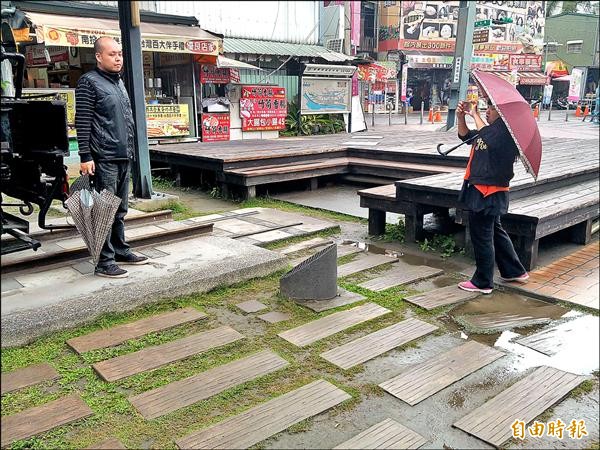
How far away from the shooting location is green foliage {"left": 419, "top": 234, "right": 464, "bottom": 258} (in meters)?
5.83

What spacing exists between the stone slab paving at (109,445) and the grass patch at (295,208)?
17.0 feet

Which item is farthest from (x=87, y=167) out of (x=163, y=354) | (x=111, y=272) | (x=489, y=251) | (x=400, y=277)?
(x=489, y=251)

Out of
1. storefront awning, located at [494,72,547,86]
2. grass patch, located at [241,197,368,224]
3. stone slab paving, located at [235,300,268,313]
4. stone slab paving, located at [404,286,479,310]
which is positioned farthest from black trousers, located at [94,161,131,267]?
storefront awning, located at [494,72,547,86]

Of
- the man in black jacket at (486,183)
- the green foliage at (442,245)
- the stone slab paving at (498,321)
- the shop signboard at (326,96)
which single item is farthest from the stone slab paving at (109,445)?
the shop signboard at (326,96)

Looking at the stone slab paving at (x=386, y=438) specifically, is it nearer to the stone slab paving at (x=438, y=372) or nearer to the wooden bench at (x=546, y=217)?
the stone slab paving at (x=438, y=372)

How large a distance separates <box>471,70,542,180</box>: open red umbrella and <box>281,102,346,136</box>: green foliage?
11686 mm

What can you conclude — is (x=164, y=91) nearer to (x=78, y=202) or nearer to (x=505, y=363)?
(x=78, y=202)

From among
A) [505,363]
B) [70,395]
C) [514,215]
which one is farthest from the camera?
[514,215]

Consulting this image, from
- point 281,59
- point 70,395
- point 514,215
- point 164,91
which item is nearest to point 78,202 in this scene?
point 70,395

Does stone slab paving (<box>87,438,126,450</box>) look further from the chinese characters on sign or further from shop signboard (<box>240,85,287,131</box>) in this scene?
shop signboard (<box>240,85,287,131</box>)

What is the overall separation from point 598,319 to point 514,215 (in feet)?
4.38

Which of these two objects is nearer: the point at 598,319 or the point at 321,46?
the point at 598,319

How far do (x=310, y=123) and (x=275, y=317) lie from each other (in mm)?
12610

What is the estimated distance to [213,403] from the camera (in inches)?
116
